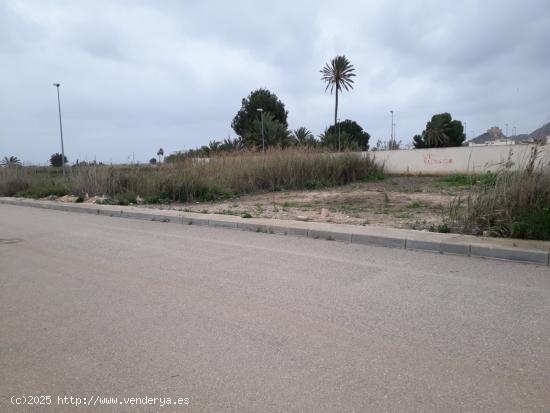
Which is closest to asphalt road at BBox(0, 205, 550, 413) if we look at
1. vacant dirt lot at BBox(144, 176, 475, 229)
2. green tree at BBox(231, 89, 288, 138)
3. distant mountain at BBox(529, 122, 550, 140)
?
vacant dirt lot at BBox(144, 176, 475, 229)

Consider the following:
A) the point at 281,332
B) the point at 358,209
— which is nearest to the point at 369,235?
the point at 281,332

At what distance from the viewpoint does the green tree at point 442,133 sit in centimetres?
6862

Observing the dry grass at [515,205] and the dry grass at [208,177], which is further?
the dry grass at [208,177]

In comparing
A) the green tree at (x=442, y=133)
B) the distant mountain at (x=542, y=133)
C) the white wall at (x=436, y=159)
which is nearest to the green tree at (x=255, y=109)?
the green tree at (x=442, y=133)

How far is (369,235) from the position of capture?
853 cm

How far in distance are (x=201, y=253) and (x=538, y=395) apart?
5769 mm

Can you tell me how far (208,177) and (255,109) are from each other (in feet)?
176

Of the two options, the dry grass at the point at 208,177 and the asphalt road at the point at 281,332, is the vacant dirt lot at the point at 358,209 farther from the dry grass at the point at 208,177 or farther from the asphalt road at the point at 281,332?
the asphalt road at the point at 281,332

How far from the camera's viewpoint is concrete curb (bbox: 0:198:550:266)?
6966 mm

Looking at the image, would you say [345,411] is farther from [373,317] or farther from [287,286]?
[287,286]

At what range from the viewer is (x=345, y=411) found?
2.87m

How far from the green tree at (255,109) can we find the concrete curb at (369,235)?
5893cm

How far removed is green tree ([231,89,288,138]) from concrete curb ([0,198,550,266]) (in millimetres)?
58932

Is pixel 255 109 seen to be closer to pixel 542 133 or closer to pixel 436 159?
pixel 436 159
